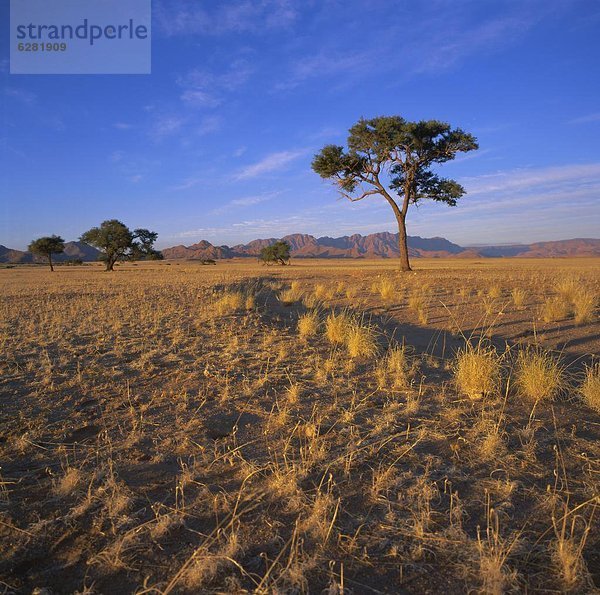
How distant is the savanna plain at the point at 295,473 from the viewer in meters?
1.95

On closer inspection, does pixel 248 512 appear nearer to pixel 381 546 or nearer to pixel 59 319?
pixel 381 546

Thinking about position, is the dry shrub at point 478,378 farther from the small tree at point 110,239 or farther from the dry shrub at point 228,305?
the small tree at point 110,239

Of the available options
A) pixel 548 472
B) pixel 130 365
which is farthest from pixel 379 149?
pixel 548 472

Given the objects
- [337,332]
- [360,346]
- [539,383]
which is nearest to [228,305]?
[337,332]

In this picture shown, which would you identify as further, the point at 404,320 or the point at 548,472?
the point at 404,320

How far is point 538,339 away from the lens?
6.86m

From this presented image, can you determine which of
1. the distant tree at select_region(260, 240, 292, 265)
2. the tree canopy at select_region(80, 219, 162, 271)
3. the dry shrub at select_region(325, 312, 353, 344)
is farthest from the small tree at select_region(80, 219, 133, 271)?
the dry shrub at select_region(325, 312, 353, 344)

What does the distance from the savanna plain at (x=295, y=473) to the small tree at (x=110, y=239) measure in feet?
157

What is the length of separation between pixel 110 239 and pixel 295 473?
5309 cm

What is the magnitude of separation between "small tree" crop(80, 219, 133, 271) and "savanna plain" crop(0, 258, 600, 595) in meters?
47.8

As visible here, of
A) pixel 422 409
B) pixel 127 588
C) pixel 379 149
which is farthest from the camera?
pixel 379 149

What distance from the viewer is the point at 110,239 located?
162ft

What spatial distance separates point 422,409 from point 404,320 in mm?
5394

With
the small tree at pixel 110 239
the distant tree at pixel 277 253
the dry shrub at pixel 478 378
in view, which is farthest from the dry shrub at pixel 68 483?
the distant tree at pixel 277 253
